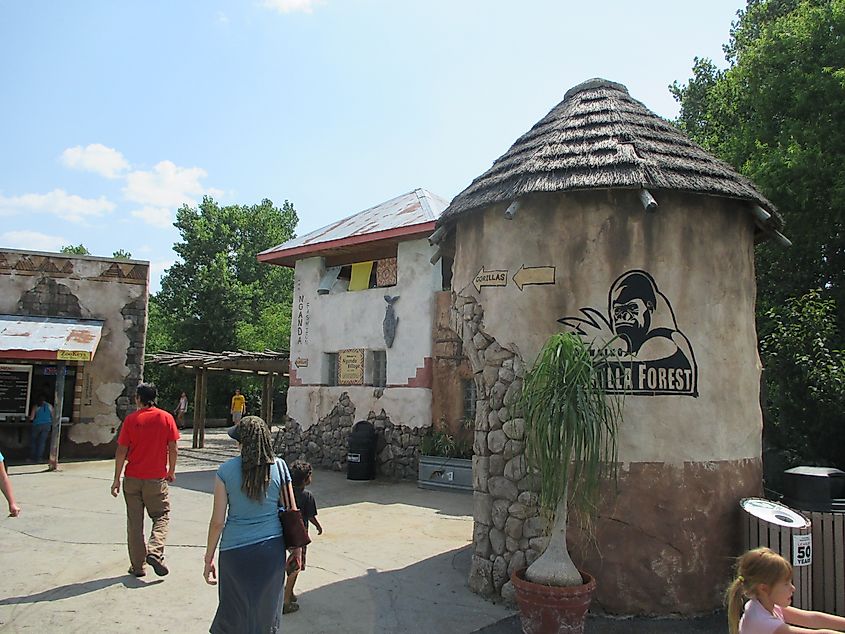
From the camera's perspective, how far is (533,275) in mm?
6590

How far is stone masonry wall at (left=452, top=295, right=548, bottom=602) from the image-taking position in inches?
248

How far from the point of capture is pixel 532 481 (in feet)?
19.9

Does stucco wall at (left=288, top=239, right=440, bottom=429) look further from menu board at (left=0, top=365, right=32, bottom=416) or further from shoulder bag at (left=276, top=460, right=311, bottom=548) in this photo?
shoulder bag at (left=276, top=460, right=311, bottom=548)

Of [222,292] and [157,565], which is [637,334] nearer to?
[157,565]

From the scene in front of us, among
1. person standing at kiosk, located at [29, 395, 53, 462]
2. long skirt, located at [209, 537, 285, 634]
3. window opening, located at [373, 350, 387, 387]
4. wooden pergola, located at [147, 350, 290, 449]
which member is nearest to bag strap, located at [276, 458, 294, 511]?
long skirt, located at [209, 537, 285, 634]

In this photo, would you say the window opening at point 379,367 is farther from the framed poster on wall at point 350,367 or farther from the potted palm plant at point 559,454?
the potted palm plant at point 559,454

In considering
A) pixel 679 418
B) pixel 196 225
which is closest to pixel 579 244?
pixel 679 418

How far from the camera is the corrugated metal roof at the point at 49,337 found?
47.4 ft

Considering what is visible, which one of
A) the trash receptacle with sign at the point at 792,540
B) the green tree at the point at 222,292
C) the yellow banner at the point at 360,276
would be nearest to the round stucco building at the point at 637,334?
the trash receptacle with sign at the point at 792,540

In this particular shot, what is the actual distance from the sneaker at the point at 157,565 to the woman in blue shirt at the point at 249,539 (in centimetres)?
257

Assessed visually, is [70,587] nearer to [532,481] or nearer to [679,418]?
[532,481]

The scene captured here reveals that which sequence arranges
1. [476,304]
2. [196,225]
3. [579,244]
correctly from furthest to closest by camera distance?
[196,225] < [476,304] < [579,244]

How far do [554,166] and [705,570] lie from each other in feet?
13.1

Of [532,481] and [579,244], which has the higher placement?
[579,244]
